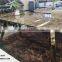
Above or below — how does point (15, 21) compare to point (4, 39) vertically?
above

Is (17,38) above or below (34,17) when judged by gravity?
below

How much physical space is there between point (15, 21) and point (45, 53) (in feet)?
1.08

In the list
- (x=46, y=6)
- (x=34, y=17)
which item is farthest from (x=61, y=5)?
(x=34, y=17)

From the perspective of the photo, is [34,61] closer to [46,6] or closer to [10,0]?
[46,6]

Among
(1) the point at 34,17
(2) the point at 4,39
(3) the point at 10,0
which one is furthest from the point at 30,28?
(3) the point at 10,0

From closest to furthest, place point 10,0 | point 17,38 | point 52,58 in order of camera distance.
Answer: point 52,58 → point 17,38 → point 10,0

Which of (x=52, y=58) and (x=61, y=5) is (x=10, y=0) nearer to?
(x=61, y=5)

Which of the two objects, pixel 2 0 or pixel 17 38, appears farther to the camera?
pixel 2 0

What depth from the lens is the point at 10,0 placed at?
1.24 m

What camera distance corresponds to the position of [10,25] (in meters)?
1.14

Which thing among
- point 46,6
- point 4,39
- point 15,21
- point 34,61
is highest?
point 46,6

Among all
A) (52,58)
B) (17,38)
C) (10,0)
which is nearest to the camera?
(52,58)

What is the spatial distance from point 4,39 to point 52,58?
38 centimetres

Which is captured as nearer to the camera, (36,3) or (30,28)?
(30,28)
